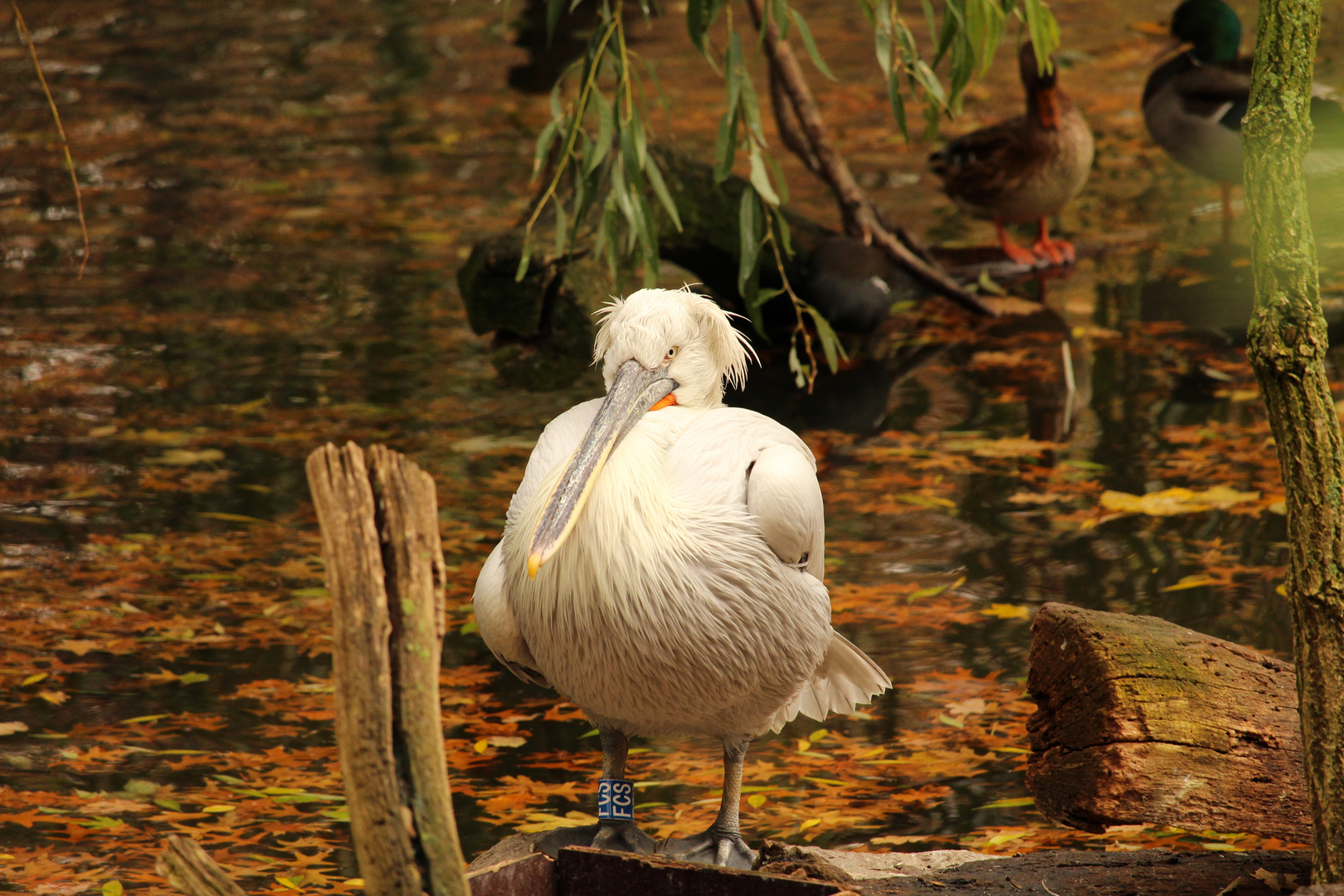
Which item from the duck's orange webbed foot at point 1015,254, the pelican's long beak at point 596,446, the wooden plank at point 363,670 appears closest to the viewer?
the wooden plank at point 363,670

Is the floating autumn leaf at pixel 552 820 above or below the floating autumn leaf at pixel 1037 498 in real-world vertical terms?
below

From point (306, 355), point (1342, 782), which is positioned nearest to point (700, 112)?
point (306, 355)

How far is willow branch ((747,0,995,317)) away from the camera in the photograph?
696 centimetres

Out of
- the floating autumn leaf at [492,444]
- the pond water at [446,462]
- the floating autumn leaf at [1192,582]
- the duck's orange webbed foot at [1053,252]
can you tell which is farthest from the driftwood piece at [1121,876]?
the duck's orange webbed foot at [1053,252]

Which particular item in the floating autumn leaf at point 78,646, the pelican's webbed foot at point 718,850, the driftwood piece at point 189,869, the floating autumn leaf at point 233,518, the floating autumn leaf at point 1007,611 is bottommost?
the floating autumn leaf at point 1007,611

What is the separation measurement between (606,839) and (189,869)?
1.15 m

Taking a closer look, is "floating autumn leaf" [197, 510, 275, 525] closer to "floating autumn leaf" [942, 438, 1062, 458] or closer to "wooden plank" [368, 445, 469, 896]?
"floating autumn leaf" [942, 438, 1062, 458]

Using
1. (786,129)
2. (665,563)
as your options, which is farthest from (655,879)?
(786,129)

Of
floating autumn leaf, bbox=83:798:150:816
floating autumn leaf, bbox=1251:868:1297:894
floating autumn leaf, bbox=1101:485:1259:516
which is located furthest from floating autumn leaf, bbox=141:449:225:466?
floating autumn leaf, bbox=1251:868:1297:894

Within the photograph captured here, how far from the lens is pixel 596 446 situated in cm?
277

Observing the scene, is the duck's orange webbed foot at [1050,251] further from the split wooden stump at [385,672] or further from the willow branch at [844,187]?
the split wooden stump at [385,672]

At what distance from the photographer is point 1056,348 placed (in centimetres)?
721

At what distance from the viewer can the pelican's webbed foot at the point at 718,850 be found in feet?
9.82

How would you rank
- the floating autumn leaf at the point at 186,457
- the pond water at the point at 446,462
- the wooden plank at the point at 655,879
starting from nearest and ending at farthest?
1. the wooden plank at the point at 655,879
2. the pond water at the point at 446,462
3. the floating autumn leaf at the point at 186,457
